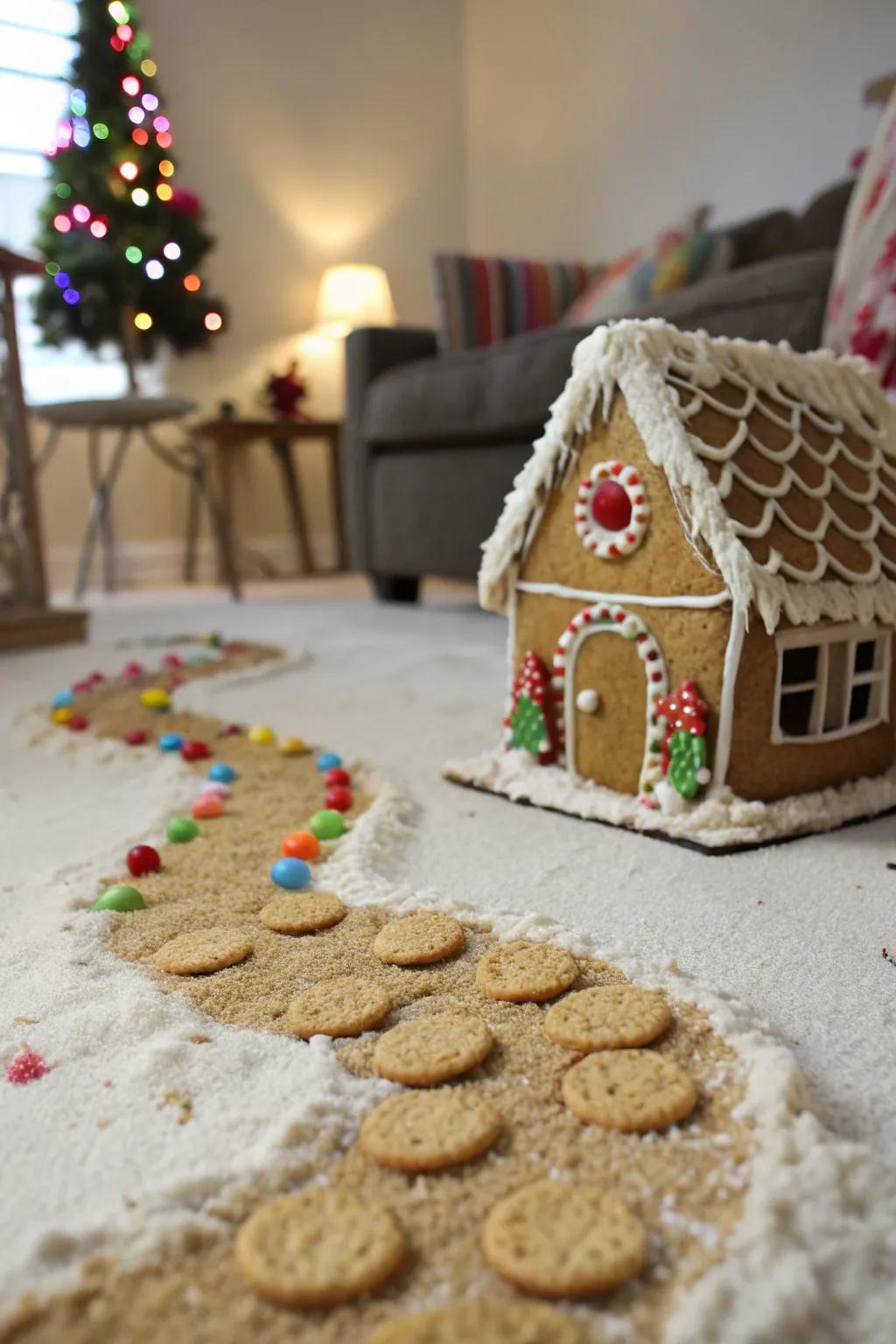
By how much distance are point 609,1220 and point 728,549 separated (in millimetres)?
634

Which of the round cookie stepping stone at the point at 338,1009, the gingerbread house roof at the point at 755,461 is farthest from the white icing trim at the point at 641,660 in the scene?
the round cookie stepping stone at the point at 338,1009

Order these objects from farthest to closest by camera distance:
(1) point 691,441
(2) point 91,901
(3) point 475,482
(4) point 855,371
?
(3) point 475,482, (4) point 855,371, (1) point 691,441, (2) point 91,901

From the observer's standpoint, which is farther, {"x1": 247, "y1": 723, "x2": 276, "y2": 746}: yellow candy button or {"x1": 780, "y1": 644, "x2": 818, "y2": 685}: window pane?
{"x1": 247, "y1": 723, "x2": 276, "y2": 746}: yellow candy button

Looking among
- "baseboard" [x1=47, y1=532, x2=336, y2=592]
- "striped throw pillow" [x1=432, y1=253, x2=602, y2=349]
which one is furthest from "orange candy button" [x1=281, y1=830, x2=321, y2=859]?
"baseboard" [x1=47, y1=532, x2=336, y2=592]

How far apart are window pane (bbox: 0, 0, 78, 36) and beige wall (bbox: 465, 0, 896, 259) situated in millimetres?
1655

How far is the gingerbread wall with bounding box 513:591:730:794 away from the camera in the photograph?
991 mm

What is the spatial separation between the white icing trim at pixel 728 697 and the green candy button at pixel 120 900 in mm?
549

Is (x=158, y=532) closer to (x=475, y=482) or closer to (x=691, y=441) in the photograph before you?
(x=475, y=482)

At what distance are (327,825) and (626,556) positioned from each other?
414 millimetres

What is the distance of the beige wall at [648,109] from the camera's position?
279 centimetres

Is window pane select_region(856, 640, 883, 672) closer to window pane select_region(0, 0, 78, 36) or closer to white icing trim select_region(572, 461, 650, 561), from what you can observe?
white icing trim select_region(572, 461, 650, 561)

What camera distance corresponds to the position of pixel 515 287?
2990 millimetres

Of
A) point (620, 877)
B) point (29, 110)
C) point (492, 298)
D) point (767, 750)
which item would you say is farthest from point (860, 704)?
point (29, 110)

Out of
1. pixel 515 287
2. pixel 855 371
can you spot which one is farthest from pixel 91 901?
pixel 515 287
